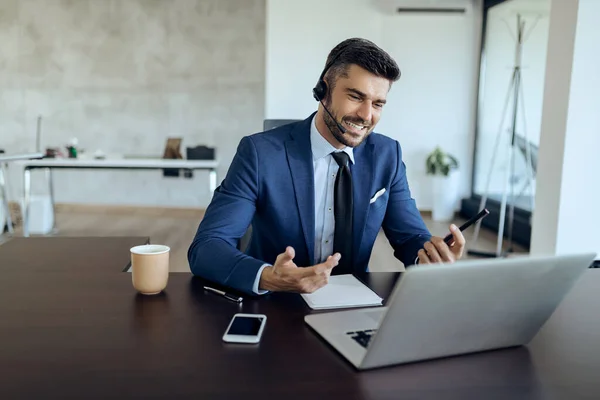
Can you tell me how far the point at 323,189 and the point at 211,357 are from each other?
79cm

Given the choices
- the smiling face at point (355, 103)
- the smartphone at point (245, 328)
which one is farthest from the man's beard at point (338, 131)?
the smartphone at point (245, 328)

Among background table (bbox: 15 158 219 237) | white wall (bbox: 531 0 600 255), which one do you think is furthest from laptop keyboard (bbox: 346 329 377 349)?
A: background table (bbox: 15 158 219 237)

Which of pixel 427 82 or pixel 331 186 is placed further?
pixel 427 82

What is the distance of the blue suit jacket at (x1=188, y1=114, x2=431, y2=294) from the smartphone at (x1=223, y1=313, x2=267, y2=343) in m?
0.36

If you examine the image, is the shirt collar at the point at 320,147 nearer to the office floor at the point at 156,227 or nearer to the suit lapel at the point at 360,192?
the suit lapel at the point at 360,192

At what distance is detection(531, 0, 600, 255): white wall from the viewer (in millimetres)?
2934

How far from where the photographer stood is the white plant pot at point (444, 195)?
5508 millimetres

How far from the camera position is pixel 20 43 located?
5.97 meters

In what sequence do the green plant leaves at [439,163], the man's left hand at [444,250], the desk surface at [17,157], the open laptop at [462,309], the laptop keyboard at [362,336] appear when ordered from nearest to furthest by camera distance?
the open laptop at [462,309] → the laptop keyboard at [362,336] → the man's left hand at [444,250] → the desk surface at [17,157] → the green plant leaves at [439,163]

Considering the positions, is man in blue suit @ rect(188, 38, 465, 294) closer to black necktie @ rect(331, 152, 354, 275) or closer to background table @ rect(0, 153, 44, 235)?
black necktie @ rect(331, 152, 354, 275)

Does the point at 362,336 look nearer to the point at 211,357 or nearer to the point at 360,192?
the point at 211,357

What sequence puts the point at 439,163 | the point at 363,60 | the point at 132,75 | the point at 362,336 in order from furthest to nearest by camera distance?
1. the point at 132,75
2. the point at 439,163
3. the point at 363,60
4. the point at 362,336

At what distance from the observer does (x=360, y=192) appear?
1517 mm

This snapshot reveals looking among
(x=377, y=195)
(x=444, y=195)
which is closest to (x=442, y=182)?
(x=444, y=195)
